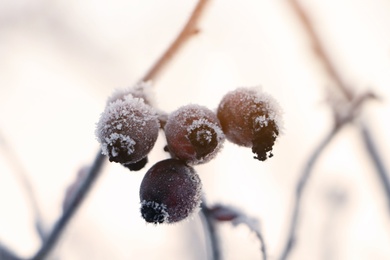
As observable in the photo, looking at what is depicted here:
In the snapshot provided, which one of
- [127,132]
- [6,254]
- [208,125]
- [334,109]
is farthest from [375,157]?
[6,254]

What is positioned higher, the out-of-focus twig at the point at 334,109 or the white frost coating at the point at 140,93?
the white frost coating at the point at 140,93

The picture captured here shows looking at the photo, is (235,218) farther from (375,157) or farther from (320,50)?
(320,50)

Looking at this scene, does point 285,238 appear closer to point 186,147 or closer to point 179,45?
point 186,147

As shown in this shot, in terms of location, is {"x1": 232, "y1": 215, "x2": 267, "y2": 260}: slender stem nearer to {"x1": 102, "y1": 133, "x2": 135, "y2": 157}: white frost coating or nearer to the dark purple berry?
the dark purple berry

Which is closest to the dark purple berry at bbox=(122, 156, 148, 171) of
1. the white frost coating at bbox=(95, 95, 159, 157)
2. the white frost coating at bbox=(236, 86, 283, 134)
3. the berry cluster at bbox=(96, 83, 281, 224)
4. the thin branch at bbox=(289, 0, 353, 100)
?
the berry cluster at bbox=(96, 83, 281, 224)

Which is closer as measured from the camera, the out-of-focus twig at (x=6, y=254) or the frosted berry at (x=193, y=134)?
the frosted berry at (x=193, y=134)

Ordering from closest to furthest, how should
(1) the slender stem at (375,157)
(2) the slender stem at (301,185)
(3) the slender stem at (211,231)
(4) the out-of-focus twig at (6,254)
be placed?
(3) the slender stem at (211,231), (4) the out-of-focus twig at (6,254), (2) the slender stem at (301,185), (1) the slender stem at (375,157)

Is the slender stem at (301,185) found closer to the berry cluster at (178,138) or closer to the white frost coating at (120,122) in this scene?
the berry cluster at (178,138)

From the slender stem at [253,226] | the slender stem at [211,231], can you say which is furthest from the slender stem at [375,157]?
the slender stem at [211,231]
